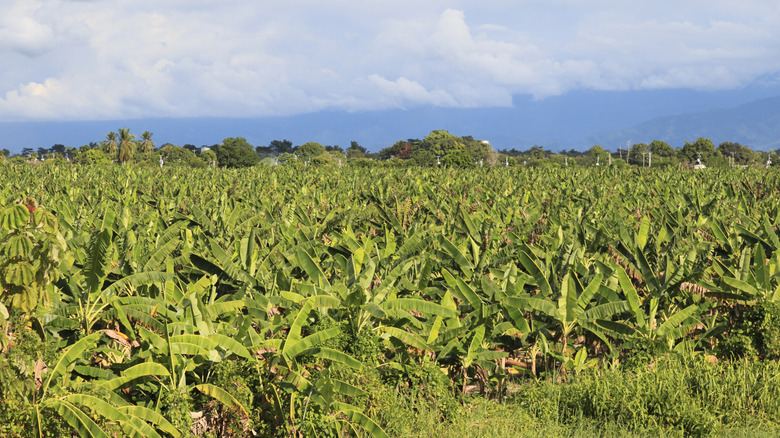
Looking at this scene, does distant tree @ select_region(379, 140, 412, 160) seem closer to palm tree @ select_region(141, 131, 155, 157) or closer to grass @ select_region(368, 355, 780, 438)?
palm tree @ select_region(141, 131, 155, 157)

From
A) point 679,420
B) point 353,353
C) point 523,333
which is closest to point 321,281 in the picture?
point 353,353

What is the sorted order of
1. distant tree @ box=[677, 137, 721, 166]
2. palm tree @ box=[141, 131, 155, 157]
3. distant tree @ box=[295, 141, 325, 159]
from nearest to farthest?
distant tree @ box=[677, 137, 721, 166], palm tree @ box=[141, 131, 155, 157], distant tree @ box=[295, 141, 325, 159]

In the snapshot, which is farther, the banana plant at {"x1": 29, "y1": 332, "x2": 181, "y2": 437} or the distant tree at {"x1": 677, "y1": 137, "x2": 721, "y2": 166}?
the distant tree at {"x1": 677, "y1": 137, "x2": 721, "y2": 166}

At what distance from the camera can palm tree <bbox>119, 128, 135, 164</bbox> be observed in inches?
3839

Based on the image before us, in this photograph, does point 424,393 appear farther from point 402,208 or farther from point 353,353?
point 402,208

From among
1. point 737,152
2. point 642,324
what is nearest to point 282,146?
point 737,152

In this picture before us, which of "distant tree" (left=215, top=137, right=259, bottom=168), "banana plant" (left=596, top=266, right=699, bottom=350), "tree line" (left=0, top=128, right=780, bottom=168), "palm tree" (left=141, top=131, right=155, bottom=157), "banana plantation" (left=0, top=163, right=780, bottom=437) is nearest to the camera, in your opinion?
"banana plantation" (left=0, top=163, right=780, bottom=437)

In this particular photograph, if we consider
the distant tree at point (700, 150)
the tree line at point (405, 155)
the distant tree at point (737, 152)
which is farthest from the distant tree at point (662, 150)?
the distant tree at point (700, 150)

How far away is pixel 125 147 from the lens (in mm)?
99438

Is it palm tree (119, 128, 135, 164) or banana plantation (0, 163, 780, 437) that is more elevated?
palm tree (119, 128, 135, 164)

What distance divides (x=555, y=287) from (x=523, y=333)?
60cm

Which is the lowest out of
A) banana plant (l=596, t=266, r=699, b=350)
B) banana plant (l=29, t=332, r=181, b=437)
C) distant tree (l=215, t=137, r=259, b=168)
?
banana plant (l=29, t=332, r=181, b=437)

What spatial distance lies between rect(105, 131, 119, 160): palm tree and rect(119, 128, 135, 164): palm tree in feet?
2.88

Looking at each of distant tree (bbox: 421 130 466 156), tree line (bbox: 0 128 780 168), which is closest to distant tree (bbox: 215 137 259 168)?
tree line (bbox: 0 128 780 168)
